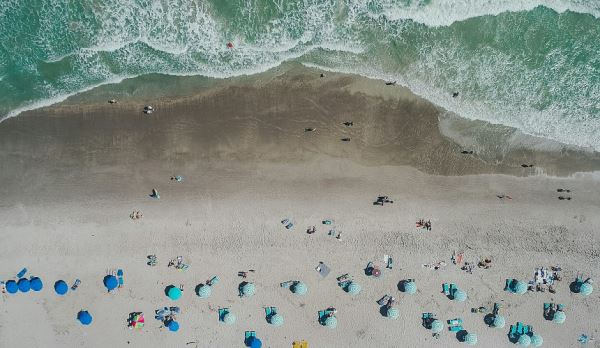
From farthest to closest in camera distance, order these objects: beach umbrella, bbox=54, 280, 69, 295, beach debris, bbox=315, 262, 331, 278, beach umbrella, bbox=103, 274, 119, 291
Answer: beach debris, bbox=315, 262, 331, 278 < beach umbrella, bbox=54, 280, 69, 295 < beach umbrella, bbox=103, 274, 119, 291

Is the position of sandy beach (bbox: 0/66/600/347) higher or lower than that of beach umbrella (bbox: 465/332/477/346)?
higher

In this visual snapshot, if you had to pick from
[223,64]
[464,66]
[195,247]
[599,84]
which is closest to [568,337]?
[599,84]

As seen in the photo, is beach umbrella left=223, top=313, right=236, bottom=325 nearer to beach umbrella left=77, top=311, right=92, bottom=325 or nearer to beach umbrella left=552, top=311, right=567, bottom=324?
beach umbrella left=77, top=311, right=92, bottom=325

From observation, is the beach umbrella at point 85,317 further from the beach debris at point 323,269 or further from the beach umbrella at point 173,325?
the beach debris at point 323,269

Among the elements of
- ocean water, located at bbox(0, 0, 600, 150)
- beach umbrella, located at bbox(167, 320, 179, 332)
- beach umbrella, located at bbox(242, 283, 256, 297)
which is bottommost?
beach umbrella, located at bbox(167, 320, 179, 332)

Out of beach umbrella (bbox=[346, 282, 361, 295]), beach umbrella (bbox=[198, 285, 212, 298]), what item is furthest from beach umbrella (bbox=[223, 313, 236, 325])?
beach umbrella (bbox=[346, 282, 361, 295])

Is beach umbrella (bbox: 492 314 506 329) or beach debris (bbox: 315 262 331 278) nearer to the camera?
beach umbrella (bbox: 492 314 506 329)

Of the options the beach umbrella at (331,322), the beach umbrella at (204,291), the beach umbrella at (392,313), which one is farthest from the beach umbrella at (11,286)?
the beach umbrella at (392,313)
